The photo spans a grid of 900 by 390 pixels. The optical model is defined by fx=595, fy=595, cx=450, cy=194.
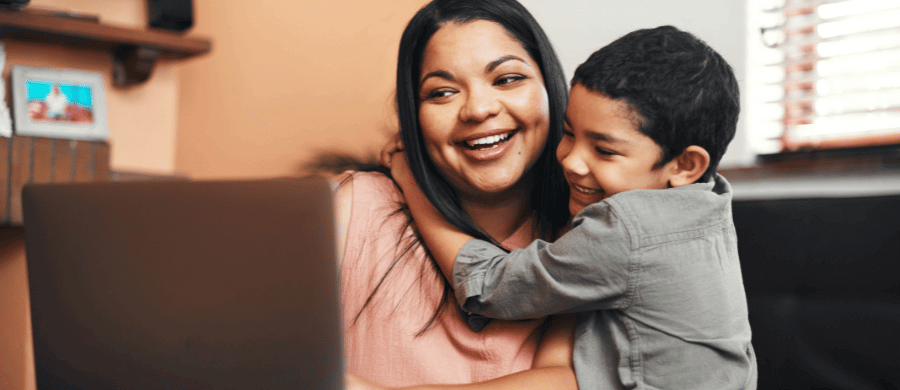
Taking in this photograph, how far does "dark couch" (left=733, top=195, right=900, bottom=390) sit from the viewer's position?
1.22 m

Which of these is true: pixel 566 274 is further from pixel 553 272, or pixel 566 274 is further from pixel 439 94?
pixel 439 94

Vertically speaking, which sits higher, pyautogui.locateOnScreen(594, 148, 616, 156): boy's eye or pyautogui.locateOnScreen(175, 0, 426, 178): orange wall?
pyautogui.locateOnScreen(175, 0, 426, 178): orange wall

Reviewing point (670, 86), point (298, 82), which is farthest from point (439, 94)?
point (298, 82)

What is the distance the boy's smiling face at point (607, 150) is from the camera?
2.84 ft

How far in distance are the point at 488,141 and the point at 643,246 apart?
338 millimetres

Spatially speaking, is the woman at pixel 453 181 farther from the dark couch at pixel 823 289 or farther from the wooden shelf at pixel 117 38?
the wooden shelf at pixel 117 38

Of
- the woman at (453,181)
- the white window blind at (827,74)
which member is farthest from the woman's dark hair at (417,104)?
the white window blind at (827,74)

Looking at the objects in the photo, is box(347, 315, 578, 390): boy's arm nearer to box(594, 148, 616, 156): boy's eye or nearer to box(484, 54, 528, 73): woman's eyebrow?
box(594, 148, 616, 156): boy's eye

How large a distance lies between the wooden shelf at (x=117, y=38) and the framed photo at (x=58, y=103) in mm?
122

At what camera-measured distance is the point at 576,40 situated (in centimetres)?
187

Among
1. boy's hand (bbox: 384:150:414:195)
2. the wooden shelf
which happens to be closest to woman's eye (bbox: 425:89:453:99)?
boy's hand (bbox: 384:150:414:195)

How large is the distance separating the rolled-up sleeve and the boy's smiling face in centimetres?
9

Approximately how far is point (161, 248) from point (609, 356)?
0.62 metres

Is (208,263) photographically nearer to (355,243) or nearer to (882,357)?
(355,243)
